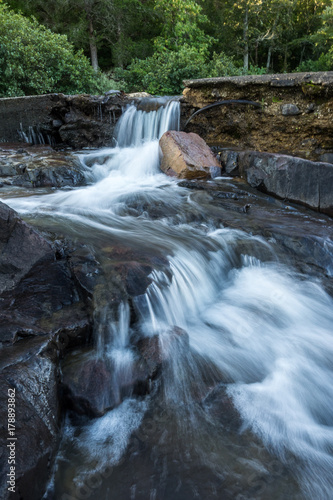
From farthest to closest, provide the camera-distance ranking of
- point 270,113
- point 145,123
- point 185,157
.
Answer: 1. point 145,123
2. point 270,113
3. point 185,157

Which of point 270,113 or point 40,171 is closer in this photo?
point 40,171

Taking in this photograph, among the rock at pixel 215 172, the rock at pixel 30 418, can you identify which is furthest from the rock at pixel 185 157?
the rock at pixel 30 418

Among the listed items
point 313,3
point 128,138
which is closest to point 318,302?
point 128,138

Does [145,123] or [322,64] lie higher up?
[322,64]

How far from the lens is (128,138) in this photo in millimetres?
8242

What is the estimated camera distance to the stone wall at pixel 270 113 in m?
6.62

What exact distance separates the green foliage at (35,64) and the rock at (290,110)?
736 cm

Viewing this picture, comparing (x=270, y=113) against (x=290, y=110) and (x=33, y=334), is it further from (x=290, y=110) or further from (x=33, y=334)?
(x=33, y=334)

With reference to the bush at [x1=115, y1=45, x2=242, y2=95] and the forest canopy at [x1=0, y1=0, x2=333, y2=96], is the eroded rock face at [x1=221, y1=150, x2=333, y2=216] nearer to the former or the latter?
the bush at [x1=115, y1=45, x2=242, y2=95]

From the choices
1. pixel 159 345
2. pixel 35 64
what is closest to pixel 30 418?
pixel 159 345

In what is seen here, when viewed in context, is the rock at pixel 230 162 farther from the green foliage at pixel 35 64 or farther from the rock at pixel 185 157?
the green foliage at pixel 35 64

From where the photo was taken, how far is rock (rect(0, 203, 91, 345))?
8.20 feet

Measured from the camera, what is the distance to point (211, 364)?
2693mm

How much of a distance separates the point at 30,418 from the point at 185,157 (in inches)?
218
